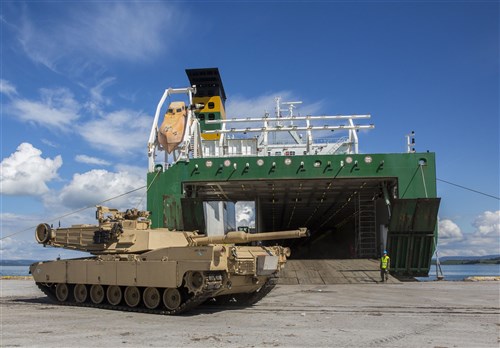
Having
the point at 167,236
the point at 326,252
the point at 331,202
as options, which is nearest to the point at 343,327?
the point at 167,236

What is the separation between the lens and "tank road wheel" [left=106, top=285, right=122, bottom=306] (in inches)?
559

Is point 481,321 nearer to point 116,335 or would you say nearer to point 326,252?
point 116,335

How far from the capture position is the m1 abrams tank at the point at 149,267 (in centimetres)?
1270

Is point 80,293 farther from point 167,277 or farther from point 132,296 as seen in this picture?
point 167,277

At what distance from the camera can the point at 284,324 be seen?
416 inches

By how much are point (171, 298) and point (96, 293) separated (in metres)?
2.90

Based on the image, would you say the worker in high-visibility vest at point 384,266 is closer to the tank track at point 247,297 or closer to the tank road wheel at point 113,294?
the tank track at point 247,297

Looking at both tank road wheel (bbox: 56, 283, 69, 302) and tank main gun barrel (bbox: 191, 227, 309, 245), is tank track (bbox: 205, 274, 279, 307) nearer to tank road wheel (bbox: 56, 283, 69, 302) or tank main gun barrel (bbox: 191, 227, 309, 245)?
tank main gun barrel (bbox: 191, 227, 309, 245)

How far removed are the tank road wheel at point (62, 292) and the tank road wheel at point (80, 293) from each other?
0.39 metres

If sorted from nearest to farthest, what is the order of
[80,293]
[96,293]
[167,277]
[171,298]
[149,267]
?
[167,277]
[171,298]
[149,267]
[96,293]
[80,293]

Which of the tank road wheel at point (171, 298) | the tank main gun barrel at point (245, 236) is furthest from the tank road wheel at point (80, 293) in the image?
the tank main gun barrel at point (245, 236)

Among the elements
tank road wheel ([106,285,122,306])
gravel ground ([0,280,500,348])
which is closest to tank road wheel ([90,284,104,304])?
tank road wheel ([106,285,122,306])

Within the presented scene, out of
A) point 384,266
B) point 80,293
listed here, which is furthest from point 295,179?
point 80,293

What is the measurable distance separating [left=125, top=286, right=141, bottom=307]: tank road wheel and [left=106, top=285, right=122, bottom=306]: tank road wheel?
0.35 metres
